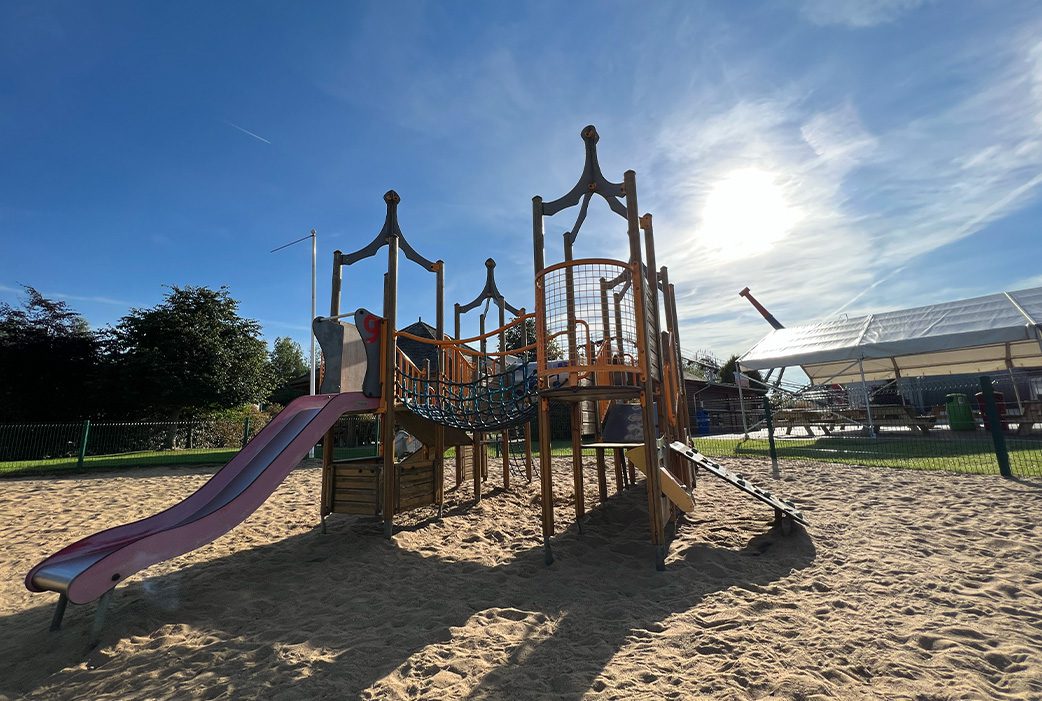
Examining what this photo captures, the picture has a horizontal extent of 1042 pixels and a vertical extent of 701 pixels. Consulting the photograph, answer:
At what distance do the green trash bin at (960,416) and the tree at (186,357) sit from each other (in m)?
27.1

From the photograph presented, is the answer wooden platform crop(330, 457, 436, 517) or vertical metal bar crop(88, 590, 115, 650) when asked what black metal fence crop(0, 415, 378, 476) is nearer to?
wooden platform crop(330, 457, 436, 517)

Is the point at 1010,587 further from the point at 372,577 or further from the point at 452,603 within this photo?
the point at 372,577

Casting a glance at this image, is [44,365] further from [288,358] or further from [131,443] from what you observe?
[288,358]

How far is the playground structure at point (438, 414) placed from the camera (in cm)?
416

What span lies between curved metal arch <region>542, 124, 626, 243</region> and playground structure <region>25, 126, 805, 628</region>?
0.01 metres

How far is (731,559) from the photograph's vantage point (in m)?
4.78

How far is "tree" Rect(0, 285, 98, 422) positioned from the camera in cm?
2016

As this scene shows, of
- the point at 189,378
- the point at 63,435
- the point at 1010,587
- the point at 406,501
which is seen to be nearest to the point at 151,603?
the point at 406,501

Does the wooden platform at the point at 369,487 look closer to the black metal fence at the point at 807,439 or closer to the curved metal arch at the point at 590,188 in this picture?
the black metal fence at the point at 807,439

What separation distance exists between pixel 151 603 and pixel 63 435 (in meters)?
16.8

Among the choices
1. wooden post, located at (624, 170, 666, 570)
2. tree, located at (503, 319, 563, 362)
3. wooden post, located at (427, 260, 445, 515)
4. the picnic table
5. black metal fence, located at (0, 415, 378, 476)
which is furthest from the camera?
the picnic table

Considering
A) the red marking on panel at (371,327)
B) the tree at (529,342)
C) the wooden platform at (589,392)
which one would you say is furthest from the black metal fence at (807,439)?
the wooden platform at (589,392)

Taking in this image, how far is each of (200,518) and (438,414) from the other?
2.75 m

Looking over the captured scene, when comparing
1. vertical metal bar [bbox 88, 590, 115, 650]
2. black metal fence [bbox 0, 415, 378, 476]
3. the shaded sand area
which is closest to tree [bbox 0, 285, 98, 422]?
black metal fence [bbox 0, 415, 378, 476]
